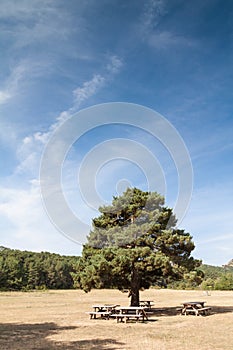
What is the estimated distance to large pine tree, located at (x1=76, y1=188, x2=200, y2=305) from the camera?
2533 cm

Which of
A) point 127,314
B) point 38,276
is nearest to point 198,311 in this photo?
point 127,314

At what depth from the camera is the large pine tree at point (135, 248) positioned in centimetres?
2533

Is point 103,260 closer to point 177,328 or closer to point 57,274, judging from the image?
point 177,328

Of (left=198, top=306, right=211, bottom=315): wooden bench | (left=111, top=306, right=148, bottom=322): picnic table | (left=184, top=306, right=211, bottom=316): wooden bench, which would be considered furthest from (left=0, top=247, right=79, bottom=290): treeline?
(left=111, top=306, right=148, bottom=322): picnic table

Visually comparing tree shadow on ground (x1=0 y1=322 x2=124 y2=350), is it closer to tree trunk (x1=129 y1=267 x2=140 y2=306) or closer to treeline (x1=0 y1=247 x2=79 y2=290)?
tree trunk (x1=129 y1=267 x2=140 y2=306)

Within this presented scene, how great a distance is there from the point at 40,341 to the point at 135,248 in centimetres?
1152

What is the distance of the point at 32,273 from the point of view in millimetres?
104938

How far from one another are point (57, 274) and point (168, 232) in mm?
89955

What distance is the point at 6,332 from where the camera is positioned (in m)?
18.3

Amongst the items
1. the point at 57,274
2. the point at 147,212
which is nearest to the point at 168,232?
the point at 147,212

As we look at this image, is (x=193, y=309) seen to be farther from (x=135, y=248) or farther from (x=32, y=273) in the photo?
(x=32, y=273)

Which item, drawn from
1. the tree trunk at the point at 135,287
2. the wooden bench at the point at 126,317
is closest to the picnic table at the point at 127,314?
the wooden bench at the point at 126,317

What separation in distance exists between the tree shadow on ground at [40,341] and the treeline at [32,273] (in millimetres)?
80779

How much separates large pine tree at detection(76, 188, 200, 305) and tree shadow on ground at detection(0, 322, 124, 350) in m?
6.72
